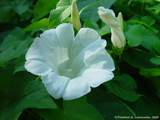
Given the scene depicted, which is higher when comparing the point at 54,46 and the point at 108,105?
the point at 54,46

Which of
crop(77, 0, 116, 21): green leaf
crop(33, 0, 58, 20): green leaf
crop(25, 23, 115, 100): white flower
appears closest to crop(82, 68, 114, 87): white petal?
crop(25, 23, 115, 100): white flower

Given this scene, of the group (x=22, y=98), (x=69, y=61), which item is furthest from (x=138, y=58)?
(x=22, y=98)

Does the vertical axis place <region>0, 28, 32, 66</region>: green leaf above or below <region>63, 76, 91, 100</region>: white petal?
below

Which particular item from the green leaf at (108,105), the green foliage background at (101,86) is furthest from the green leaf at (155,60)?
the green leaf at (108,105)

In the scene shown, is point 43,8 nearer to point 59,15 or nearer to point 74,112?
point 59,15

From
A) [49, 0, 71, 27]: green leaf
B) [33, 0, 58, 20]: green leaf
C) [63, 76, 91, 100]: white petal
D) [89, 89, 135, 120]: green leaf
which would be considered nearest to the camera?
[63, 76, 91, 100]: white petal

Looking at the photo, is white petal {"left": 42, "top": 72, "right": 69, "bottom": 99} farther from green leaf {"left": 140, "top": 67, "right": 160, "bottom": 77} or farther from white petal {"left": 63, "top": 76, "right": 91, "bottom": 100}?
green leaf {"left": 140, "top": 67, "right": 160, "bottom": 77}
